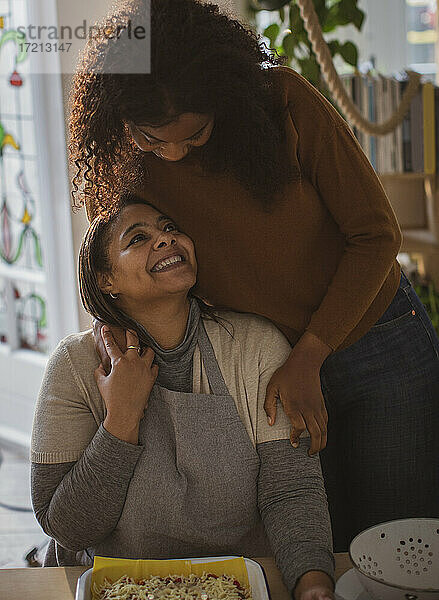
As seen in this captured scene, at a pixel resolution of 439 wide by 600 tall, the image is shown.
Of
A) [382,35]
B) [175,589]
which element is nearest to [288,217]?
[175,589]

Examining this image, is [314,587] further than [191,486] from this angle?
No

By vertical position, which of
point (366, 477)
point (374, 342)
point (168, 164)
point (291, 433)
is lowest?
point (366, 477)

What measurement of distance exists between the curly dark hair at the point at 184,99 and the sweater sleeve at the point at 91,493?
44 cm

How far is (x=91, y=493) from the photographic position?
1345mm

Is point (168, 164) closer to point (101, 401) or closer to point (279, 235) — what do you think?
point (279, 235)

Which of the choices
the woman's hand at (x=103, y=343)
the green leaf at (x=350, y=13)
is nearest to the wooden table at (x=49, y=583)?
the woman's hand at (x=103, y=343)

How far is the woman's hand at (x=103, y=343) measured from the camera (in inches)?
56.9

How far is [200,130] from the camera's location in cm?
126

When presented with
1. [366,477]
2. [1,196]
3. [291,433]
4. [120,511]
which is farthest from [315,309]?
[1,196]

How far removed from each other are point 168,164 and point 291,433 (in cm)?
51

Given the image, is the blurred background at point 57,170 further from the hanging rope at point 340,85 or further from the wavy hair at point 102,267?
the wavy hair at point 102,267

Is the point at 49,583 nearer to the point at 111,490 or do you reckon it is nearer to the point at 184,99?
the point at 111,490

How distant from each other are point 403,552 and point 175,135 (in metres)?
0.70

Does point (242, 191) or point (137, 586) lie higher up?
point (242, 191)
